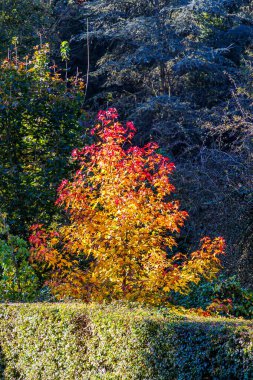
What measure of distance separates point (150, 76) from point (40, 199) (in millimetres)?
9368

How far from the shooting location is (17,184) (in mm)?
10914

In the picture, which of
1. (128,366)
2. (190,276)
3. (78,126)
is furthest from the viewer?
(78,126)

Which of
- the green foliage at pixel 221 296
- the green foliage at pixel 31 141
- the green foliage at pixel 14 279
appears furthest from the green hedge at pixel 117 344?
the green foliage at pixel 31 141

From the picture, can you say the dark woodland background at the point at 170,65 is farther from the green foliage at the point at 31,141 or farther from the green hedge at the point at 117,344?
the green hedge at the point at 117,344

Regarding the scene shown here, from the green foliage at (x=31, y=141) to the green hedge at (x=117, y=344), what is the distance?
4.21 m

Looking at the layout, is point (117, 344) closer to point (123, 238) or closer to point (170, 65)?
point (123, 238)

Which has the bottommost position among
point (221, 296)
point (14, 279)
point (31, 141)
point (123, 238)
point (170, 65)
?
point (221, 296)

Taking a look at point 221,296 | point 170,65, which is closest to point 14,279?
point 221,296

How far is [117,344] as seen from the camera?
532cm

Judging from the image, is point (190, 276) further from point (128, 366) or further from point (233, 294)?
point (233, 294)

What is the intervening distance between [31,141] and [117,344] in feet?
21.3

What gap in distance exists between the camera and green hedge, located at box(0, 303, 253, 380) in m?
4.45

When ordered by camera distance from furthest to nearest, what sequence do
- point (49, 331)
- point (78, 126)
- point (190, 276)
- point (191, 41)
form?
point (191, 41), point (78, 126), point (190, 276), point (49, 331)

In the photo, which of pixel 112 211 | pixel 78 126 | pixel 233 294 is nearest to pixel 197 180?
pixel 78 126
